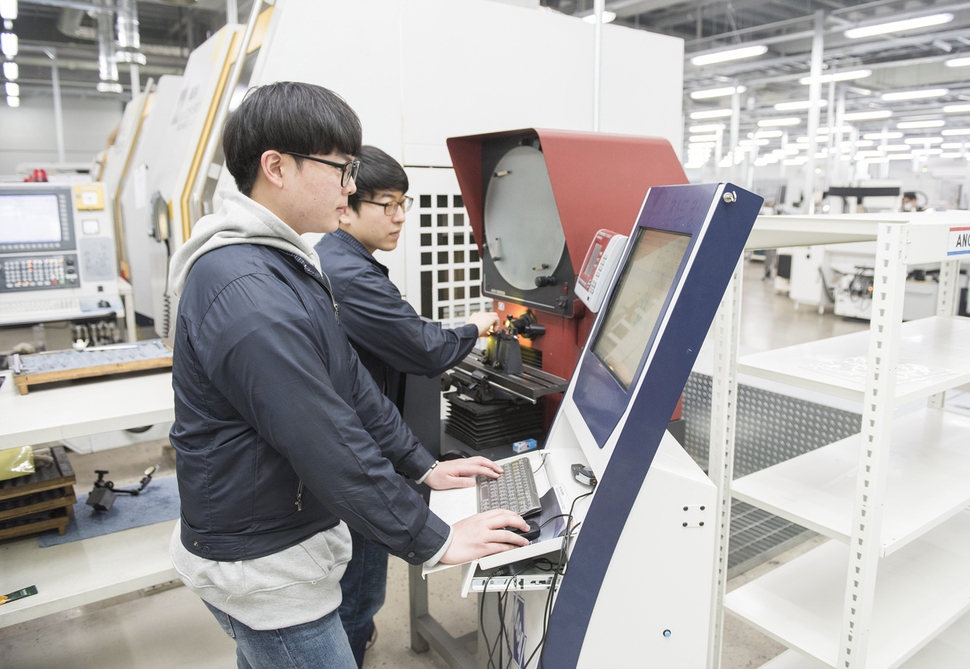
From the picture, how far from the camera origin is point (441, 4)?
2.42 meters

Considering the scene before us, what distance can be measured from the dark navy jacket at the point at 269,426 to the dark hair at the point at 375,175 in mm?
666

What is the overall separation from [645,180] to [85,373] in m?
1.85

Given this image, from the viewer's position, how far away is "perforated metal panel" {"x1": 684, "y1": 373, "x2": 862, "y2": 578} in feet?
7.89

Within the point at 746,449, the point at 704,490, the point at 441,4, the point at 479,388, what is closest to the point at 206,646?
the point at 479,388

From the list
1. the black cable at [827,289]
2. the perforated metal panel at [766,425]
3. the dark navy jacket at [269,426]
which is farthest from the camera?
the black cable at [827,289]

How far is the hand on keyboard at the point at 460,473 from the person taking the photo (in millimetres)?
1437

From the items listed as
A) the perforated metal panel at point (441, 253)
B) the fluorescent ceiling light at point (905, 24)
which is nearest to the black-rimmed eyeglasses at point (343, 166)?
the perforated metal panel at point (441, 253)

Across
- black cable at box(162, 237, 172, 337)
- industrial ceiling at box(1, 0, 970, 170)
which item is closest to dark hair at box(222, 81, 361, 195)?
black cable at box(162, 237, 172, 337)

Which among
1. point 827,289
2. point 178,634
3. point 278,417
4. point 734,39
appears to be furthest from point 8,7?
point 734,39

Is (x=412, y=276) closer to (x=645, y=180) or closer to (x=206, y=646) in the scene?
(x=645, y=180)

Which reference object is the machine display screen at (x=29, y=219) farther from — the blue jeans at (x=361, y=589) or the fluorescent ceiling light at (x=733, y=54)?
the fluorescent ceiling light at (x=733, y=54)

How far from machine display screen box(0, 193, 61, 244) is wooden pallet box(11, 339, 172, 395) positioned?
1.70m

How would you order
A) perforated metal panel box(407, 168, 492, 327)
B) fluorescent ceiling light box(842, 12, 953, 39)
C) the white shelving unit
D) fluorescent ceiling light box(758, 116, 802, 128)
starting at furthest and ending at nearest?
fluorescent ceiling light box(758, 116, 802, 128)
fluorescent ceiling light box(842, 12, 953, 39)
perforated metal panel box(407, 168, 492, 327)
the white shelving unit

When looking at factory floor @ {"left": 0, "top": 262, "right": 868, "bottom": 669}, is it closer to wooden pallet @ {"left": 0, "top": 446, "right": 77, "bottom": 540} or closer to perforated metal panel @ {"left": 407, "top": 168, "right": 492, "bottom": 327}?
wooden pallet @ {"left": 0, "top": 446, "right": 77, "bottom": 540}
